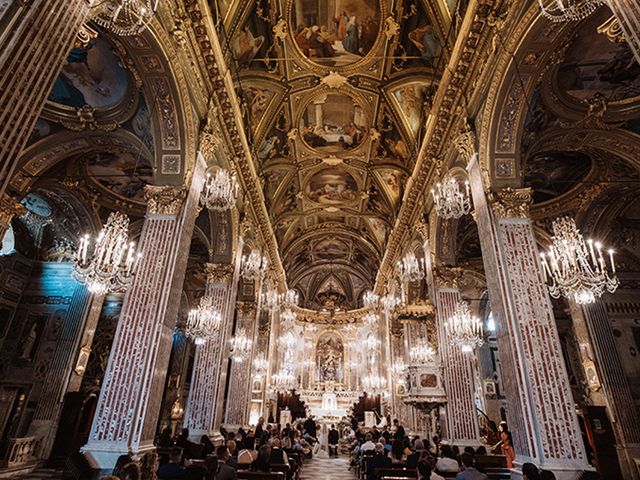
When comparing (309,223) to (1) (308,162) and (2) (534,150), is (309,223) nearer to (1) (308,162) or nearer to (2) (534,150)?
(1) (308,162)

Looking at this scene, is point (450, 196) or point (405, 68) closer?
point (450, 196)

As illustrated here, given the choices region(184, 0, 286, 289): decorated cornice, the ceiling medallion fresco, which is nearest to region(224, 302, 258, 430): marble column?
region(184, 0, 286, 289): decorated cornice

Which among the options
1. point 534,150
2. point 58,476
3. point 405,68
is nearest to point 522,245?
point 534,150

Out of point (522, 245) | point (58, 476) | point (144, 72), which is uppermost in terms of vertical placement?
point (144, 72)

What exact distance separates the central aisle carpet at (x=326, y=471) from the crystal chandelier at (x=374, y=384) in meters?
8.30

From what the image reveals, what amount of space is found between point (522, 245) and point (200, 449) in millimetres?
8917

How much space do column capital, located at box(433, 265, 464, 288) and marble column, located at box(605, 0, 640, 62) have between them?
9.35 metres

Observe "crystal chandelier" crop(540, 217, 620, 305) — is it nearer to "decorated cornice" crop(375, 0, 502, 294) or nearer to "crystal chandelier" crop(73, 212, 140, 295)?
"decorated cornice" crop(375, 0, 502, 294)

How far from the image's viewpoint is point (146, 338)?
6.84m

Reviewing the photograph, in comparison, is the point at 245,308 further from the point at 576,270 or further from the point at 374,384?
the point at 374,384

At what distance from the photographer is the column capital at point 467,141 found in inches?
347

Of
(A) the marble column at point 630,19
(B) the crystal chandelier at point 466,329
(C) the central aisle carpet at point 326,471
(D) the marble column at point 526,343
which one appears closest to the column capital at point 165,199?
(D) the marble column at point 526,343

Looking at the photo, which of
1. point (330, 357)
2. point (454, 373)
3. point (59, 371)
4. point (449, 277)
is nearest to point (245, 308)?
point (59, 371)

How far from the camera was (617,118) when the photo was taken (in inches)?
364
